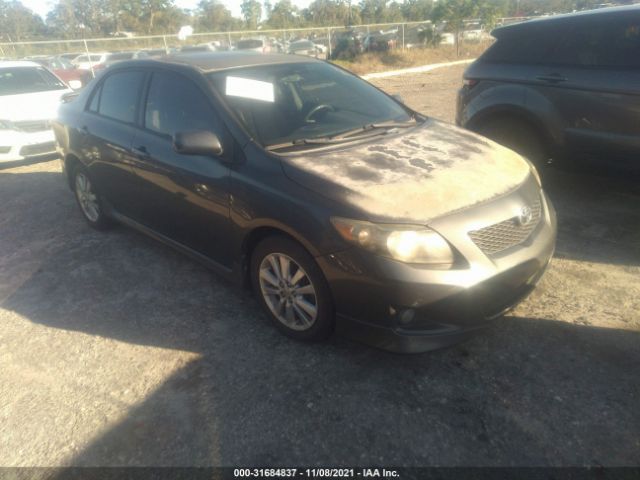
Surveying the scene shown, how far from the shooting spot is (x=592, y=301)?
10.4ft

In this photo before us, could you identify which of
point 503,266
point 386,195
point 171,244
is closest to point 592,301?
point 503,266

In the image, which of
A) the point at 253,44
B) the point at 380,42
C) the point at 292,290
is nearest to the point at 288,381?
the point at 292,290

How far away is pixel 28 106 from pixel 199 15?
6239cm

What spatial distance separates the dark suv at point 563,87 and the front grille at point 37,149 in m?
6.28

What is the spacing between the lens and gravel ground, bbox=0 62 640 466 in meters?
2.21

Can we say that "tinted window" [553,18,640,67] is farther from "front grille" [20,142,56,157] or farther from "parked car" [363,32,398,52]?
"parked car" [363,32,398,52]

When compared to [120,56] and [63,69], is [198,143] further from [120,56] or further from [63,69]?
[120,56]

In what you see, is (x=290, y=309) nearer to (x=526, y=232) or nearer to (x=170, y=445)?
(x=170, y=445)

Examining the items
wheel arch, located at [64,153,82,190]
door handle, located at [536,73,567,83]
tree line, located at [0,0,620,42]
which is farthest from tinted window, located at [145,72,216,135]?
tree line, located at [0,0,620,42]

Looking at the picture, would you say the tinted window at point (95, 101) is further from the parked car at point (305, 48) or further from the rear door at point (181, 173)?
the parked car at point (305, 48)

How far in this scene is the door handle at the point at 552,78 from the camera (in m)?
4.31

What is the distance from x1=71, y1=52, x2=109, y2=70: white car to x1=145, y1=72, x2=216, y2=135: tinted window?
756 inches

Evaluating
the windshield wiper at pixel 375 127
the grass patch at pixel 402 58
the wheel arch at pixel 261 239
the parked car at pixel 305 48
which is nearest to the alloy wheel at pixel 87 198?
the wheel arch at pixel 261 239

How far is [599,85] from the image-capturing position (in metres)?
4.06
